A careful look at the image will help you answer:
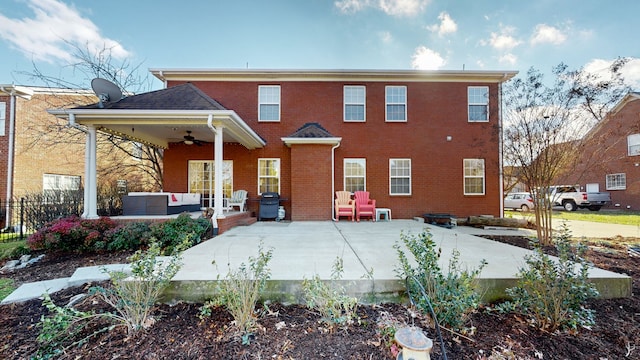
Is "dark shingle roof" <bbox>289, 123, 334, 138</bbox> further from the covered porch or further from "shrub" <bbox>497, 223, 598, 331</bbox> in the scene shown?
"shrub" <bbox>497, 223, 598, 331</bbox>

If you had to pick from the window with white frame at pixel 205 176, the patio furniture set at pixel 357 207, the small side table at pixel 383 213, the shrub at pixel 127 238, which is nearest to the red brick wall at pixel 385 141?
the window with white frame at pixel 205 176

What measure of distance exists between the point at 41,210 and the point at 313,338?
10312mm

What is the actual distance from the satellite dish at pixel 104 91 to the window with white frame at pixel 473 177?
12298mm

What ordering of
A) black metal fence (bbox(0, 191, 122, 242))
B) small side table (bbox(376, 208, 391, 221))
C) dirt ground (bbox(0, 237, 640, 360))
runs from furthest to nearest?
small side table (bbox(376, 208, 391, 221))
black metal fence (bbox(0, 191, 122, 242))
dirt ground (bbox(0, 237, 640, 360))

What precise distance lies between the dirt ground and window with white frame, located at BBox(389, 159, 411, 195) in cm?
721

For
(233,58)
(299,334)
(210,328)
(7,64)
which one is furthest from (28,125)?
(299,334)

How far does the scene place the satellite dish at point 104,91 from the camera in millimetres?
6547

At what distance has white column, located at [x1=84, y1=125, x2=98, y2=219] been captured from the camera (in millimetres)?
6234

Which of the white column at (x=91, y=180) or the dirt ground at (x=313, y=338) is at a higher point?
the white column at (x=91, y=180)

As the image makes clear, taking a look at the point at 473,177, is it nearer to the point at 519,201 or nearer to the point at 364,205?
the point at 364,205

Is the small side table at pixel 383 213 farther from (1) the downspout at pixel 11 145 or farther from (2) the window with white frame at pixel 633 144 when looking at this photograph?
(2) the window with white frame at pixel 633 144

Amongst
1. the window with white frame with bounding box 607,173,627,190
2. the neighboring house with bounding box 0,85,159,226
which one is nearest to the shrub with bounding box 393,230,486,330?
the neighboring house with bounding box 0,85,159,226

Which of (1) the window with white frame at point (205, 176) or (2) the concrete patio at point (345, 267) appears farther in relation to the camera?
(1) the window with white frame at point (205, 176)

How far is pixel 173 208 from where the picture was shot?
7.21 metres
